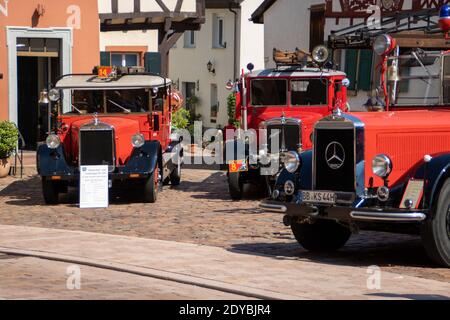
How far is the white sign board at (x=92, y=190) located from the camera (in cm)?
1809

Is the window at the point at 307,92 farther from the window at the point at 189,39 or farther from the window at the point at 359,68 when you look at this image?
the window at the point at 189,39

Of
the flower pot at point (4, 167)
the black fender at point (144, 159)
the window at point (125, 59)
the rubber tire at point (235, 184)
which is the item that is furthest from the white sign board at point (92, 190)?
the window at point (125, 59)

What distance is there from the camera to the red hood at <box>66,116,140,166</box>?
734 inches

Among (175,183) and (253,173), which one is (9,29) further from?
(253,173)

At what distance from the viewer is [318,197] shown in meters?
12.1

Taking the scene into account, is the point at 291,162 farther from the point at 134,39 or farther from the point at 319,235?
the point at 134,39

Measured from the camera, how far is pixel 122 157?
18719 millimetres

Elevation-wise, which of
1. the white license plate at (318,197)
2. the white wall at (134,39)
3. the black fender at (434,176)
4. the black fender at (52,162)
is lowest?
the black fender at (52,162)

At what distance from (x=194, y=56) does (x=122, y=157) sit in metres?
24.9

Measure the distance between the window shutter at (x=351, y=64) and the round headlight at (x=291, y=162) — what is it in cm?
1540

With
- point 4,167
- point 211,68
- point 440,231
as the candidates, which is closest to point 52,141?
point 4,167

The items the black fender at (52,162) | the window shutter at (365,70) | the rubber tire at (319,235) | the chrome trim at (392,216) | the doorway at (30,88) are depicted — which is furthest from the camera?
the doorway at (30,88)

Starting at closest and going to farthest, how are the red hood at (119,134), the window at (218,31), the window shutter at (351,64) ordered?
the red hood at (119,134), the window shutter at (351,64), the window at (218,31)

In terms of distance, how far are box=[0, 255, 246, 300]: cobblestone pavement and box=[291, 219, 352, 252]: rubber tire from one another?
2.49m
